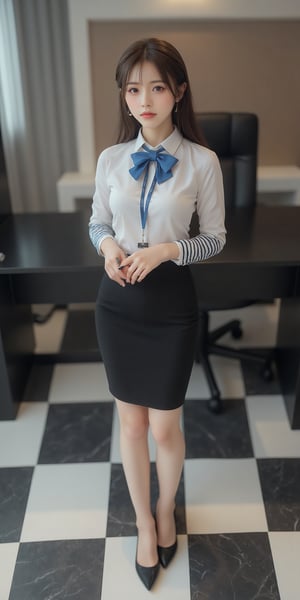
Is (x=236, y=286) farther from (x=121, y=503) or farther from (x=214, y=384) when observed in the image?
(x=121, y=503)

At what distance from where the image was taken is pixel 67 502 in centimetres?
163

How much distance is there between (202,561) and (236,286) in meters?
0.95

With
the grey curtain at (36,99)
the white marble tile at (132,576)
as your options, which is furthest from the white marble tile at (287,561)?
the grey curtain at (36,99)

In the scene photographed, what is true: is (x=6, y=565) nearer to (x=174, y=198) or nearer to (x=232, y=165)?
(x=174, y=198)

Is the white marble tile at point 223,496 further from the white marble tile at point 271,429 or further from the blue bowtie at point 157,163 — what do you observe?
the blue bowtie at point 157,163

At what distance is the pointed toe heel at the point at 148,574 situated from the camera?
1.38 m

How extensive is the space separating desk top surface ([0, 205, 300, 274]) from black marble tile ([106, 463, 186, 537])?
75cm

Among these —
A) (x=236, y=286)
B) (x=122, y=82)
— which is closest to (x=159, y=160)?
(x=122, y=82)

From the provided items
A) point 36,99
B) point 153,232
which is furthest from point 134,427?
point 36,99

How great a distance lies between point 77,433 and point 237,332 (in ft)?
3.20

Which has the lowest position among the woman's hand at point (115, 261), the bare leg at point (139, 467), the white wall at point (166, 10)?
the bare leg at point (139, 467)

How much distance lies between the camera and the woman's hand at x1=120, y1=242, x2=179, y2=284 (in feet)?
3.43

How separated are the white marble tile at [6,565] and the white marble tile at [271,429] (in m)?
0.88

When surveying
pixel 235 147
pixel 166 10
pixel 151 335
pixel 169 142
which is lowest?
pixel 151 335
